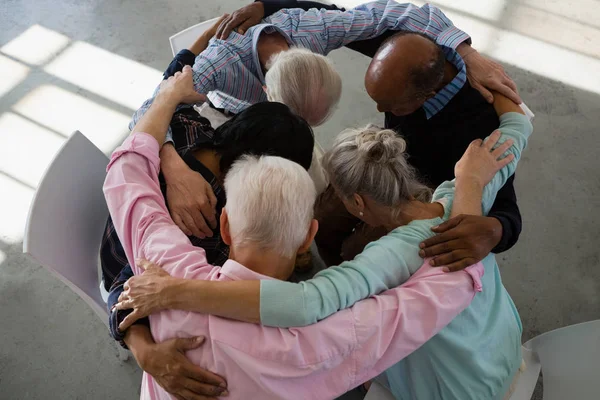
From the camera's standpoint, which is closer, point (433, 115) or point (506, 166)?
point (506, 166)

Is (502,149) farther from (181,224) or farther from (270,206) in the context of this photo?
(181,224)

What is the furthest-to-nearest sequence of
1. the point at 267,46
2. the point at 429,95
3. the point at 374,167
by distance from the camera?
the point at 267,46 → the point at 429,95 → the point at 374,167

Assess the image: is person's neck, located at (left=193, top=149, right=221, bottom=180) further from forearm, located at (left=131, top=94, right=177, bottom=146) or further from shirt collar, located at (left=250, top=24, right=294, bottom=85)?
shirt collar, located at (left=250, top=24, right=294, bottom=85)

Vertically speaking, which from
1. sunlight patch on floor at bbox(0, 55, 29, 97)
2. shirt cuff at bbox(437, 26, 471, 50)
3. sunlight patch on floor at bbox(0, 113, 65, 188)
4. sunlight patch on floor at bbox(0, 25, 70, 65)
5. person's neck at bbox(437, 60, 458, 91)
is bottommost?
sunlight patch on floor at bbox(0, 113, 65, 188)

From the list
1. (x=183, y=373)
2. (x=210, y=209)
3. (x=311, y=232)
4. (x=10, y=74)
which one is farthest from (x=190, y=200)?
(x=10, y=74)

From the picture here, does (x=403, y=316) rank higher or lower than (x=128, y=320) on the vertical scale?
higher

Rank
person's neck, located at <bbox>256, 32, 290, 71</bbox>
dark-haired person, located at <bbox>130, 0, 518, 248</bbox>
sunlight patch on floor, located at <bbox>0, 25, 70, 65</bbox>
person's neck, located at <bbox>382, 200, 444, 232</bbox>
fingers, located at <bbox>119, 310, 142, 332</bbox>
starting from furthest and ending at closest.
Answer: sunlight patch on floor, located at <bbox>0, 25, 70, 65</bbox> < person's neck, located at <bbox>256, 32, 290, 71</bbox> < dark-haired person, located at <bbox>130, 0, 518, 248</bbox> < person's neck, located at <bbox>382, 200, 444, 232</bbox> < fingers, located at <bbox>119, 310, 142, 332</bbox>

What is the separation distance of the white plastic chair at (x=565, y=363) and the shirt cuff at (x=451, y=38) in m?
1.05

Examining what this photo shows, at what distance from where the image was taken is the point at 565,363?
1.46 m

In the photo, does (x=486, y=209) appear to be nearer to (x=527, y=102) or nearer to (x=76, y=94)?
(x=527, y=102)

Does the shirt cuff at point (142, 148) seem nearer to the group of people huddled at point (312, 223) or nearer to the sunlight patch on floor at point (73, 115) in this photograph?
the group of people huddled at point (312, 223)

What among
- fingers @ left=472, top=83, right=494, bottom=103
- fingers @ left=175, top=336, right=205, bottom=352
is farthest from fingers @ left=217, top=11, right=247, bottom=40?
fingers @ left=175, top=336, right=205, bottom=352

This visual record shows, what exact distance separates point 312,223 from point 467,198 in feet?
1.58

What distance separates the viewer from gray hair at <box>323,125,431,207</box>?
1.34 meters
